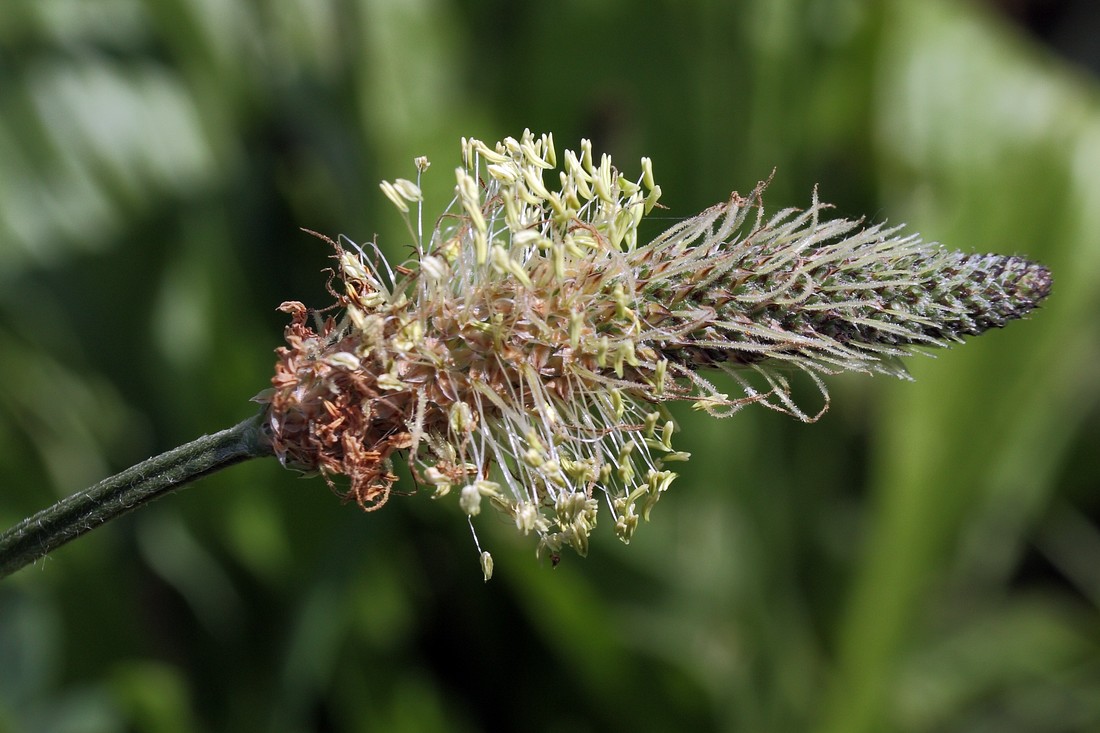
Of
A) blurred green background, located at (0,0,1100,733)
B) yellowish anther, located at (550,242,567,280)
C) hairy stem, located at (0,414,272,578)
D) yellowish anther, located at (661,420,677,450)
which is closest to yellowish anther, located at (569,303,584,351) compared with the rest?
yellowish anther, located at (550,242,567,280)

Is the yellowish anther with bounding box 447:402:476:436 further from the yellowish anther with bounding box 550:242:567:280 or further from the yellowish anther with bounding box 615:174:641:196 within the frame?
the yellowish anther with bounding box 615:174:641:196

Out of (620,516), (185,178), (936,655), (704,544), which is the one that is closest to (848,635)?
(704,544)

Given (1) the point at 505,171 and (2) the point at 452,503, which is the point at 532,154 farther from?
(2) the point at 452,503

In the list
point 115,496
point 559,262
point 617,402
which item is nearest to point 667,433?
point 617,402

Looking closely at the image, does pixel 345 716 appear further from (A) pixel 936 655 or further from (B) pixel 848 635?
(A) pixel 936 655

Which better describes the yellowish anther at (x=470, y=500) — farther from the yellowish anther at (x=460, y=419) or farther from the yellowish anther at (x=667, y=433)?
the yellowish anther at (x=667, y=433)
